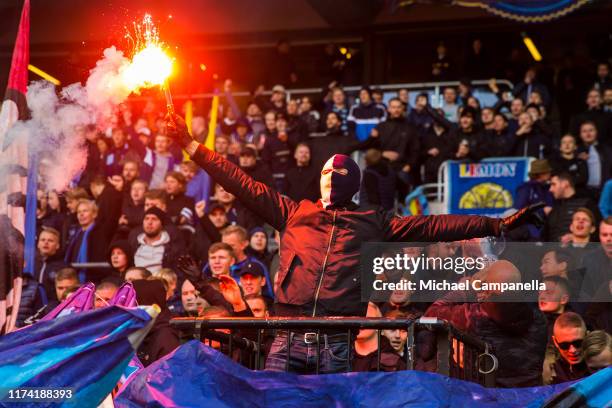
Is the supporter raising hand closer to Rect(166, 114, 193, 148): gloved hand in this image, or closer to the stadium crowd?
the stadium crowd

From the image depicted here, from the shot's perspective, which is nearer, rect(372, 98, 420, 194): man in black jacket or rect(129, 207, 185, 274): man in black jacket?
rect(129, 207, 185, 274): man in black jacket

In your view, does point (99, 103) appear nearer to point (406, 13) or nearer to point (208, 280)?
point (208, 280)

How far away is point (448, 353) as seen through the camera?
4863 mm

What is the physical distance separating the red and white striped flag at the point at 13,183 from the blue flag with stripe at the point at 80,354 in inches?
130

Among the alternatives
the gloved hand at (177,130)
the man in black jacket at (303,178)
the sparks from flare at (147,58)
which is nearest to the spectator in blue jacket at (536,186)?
the man in black jacket at (303,178)

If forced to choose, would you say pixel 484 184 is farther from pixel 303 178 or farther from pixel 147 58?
pixel 147 58

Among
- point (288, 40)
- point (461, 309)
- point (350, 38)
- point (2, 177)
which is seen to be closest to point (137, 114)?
point (288, 40)

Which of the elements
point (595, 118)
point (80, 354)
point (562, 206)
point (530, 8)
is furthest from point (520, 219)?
point (530, 8)

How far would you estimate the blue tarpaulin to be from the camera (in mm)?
4555

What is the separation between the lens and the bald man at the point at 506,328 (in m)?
6.99

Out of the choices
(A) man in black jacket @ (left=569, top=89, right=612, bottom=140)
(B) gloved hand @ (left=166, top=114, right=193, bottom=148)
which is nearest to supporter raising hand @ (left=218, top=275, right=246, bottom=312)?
(B) gloved hand @ (left=166, top=114, right=193, bottom=148)

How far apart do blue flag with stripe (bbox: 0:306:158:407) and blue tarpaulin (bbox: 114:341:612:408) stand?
0.13m

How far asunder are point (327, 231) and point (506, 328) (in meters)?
1.84

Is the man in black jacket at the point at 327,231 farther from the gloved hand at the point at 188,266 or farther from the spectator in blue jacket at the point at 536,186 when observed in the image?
the spectator in blue jacket at the point at 536,186
